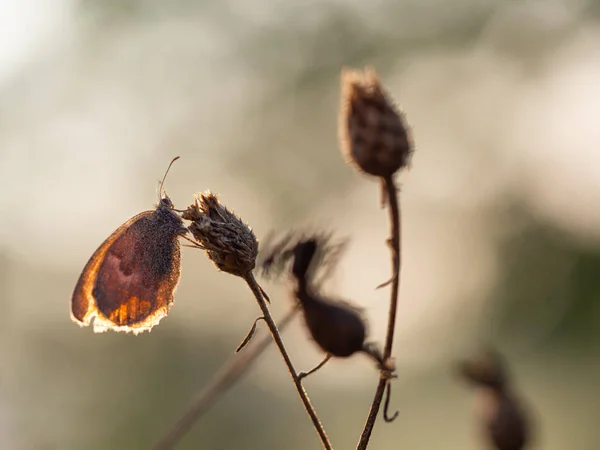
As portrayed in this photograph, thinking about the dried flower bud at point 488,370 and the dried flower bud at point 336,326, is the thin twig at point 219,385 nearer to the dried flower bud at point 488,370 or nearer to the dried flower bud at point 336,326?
the dried flower bud at point 336,326

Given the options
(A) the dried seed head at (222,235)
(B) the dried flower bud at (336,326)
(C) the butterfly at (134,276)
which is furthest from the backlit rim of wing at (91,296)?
(B) the dried flower bud at (336,326)

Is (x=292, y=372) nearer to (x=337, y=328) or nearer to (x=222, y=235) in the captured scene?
(x=337, y=328)

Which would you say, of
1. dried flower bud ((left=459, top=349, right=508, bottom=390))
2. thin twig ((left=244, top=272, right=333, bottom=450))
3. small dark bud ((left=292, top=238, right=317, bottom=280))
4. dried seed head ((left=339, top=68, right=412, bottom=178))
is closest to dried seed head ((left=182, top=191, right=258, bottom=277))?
thin twig ((left=244, top=272, right=333, bottom=450))

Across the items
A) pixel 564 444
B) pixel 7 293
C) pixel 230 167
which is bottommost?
pixel 564 444

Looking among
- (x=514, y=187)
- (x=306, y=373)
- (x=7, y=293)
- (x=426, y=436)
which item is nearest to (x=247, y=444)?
(x=426, y=436)

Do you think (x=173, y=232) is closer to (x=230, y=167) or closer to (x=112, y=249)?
(x=112, y=249)

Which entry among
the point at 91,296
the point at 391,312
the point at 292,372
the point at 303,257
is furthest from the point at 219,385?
the point at 91,296

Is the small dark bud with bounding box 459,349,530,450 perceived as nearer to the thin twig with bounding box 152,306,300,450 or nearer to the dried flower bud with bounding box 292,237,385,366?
the dried flower bud with bounding box 292,237,385,366
